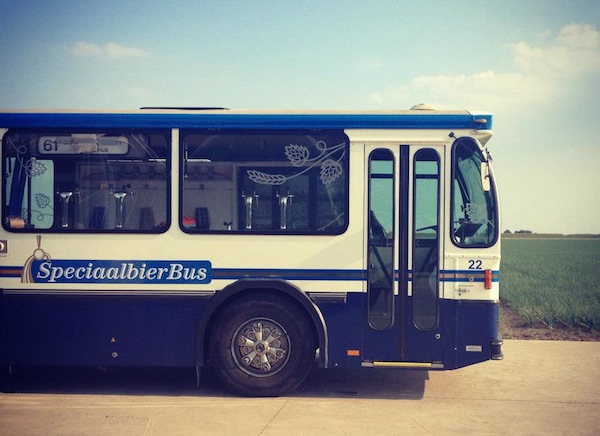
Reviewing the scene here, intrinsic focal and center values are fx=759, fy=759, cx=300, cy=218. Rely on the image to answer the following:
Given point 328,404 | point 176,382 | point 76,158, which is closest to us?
point 328,404

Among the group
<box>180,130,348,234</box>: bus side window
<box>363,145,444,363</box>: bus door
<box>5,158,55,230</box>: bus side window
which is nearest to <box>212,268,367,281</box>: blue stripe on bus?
Result: <box>363,145,444,363</box>: bus door

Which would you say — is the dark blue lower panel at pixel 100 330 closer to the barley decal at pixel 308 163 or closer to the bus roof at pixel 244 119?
the barley decal at pixel 308 163

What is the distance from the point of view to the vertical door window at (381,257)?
7.93 meters

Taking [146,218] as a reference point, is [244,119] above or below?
above

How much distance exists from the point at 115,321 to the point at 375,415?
2.89m

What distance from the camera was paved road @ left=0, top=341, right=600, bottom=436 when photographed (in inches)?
270

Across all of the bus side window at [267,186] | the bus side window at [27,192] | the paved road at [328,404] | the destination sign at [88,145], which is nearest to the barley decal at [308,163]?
the bus side window at [267,186]

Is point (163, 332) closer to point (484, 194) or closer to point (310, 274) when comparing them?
point (310, 274)

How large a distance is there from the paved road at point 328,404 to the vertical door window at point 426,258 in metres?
0.94

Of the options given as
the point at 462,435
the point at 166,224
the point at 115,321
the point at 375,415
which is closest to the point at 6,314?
the point at 115,321

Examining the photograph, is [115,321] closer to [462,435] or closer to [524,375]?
[462,435]

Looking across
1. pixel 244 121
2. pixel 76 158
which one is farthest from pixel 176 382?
pixel 244 121

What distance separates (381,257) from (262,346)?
5.15ft

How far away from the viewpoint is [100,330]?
26.5 feet
